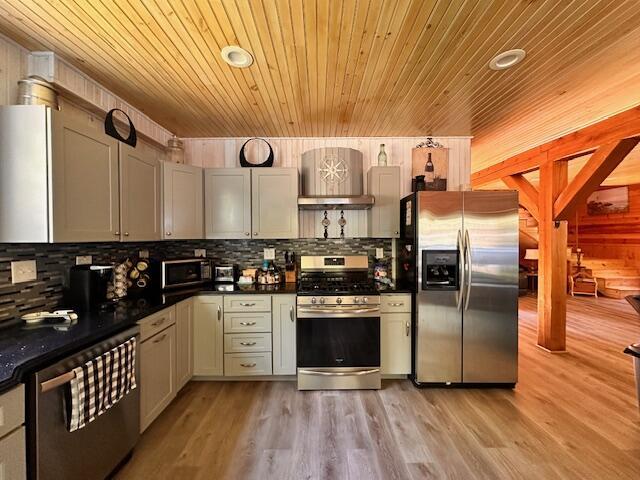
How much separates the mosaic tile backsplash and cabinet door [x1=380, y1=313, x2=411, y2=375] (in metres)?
0.85

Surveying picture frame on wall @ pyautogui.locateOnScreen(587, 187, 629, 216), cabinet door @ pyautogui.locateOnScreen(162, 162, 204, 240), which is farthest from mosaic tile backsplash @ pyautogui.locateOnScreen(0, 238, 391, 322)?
picture frame on wall @ pyautogui.locateOnScreen(587, 187, 629, 216)

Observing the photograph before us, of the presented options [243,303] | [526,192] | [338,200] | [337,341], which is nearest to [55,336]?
[243,303]

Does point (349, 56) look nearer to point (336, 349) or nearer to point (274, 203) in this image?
point (274, 203)

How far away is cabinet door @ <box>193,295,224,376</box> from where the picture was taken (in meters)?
2.50

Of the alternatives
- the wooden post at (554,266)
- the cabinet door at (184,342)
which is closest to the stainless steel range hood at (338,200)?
the cabinet door at (184,342)

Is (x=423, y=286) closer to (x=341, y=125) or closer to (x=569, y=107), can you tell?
(x=341, y=125)

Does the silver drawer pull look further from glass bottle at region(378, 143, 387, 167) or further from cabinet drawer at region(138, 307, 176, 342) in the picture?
glass bottle at region(378, 143, 387, 167)

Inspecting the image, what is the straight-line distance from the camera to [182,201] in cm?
266

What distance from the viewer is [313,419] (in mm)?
2062

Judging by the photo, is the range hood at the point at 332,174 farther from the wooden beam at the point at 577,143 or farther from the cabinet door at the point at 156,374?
the wooden beam at the point at 577,143

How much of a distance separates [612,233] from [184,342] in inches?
369

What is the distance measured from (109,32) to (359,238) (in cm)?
260

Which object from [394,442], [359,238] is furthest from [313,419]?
[359,238]

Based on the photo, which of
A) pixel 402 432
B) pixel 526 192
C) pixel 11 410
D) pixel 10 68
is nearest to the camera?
pixel 11 410
